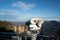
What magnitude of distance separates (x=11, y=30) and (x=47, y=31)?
1.71 feet

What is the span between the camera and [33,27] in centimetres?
264

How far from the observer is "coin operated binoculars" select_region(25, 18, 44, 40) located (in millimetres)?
2645

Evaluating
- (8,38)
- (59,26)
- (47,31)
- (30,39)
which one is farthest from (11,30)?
(59,26)

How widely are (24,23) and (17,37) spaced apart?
0.23 meters

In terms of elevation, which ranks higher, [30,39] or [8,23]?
[8,23]

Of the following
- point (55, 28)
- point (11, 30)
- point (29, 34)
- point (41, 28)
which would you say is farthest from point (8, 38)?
point (55, 28)

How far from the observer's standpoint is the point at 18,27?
2738 mm

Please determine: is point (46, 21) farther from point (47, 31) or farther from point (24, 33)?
point (24, 33)

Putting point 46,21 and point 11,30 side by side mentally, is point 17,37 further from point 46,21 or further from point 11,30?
point 46,21

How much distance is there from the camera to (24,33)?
268 cm

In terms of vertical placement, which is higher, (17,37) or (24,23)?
(24,23)

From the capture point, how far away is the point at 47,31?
107 inches

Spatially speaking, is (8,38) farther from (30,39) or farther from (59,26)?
(59,26)

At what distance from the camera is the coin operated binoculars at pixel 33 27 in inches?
104
